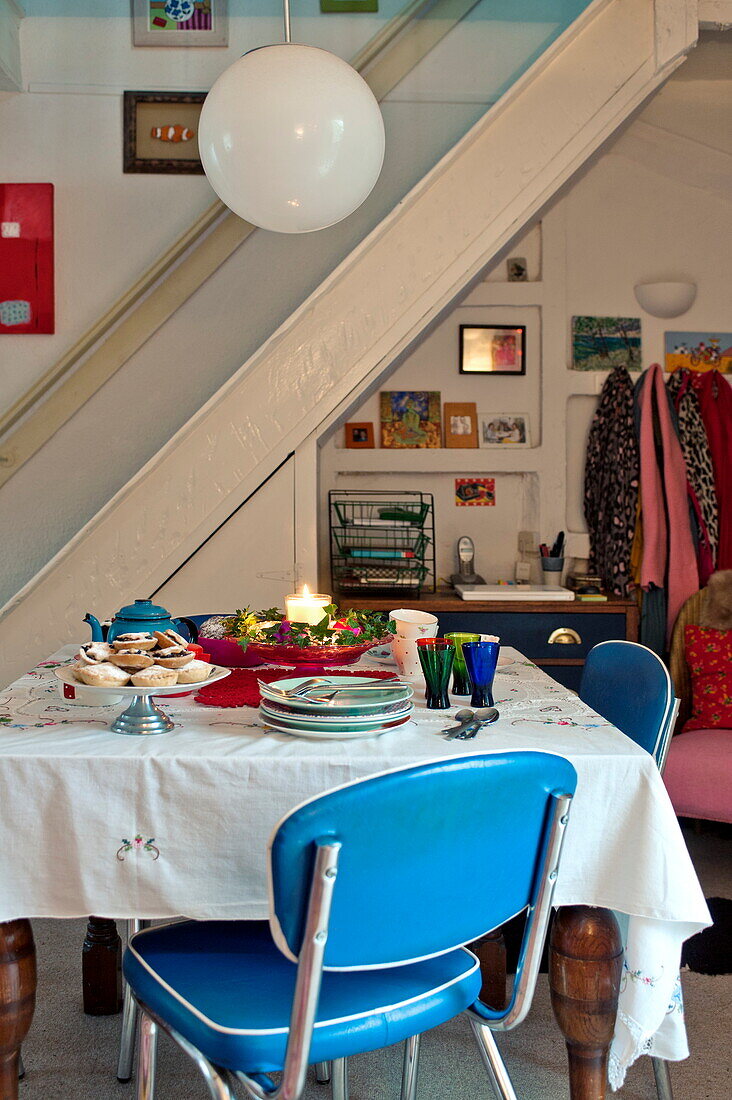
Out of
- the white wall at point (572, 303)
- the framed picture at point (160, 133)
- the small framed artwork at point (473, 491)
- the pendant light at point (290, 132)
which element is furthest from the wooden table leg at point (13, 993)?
the small framed artwork at point (473, 491)

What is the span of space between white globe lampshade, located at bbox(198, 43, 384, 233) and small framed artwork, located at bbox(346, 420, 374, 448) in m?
1.72

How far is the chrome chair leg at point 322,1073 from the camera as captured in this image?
5.81ft

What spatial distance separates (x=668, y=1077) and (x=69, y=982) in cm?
131

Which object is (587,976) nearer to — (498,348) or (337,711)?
(337,711)

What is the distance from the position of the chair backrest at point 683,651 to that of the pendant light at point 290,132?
200 centimetres

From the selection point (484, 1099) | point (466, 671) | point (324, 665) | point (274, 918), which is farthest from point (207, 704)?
point (484, 1099)

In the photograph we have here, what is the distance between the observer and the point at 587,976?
1.36 meters

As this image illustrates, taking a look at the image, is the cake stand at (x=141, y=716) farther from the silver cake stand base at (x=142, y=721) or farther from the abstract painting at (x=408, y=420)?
the abstract painting at (x=408, y=420)

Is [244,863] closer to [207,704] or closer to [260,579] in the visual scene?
[207,704]

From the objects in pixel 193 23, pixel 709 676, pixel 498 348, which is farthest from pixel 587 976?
pixel 193 23

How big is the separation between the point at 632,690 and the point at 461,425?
2.25 m

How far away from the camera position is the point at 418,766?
3.28ft

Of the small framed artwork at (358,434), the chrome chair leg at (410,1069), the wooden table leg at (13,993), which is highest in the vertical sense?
the small framed artwork at (358,434)

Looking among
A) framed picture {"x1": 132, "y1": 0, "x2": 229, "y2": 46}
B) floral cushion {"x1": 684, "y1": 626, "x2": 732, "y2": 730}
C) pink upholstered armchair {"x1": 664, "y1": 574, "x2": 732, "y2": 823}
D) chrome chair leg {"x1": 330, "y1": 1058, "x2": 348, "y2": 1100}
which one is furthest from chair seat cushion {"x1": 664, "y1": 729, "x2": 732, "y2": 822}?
framed picture {"x1": 132, "y1": 0, "x2": 229, "y2": 46}
